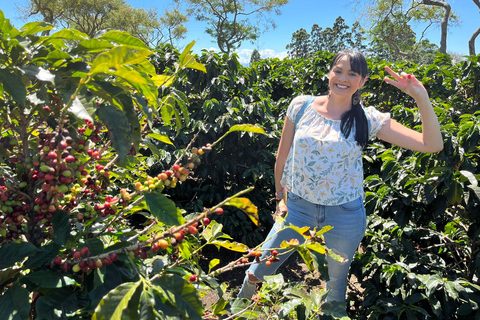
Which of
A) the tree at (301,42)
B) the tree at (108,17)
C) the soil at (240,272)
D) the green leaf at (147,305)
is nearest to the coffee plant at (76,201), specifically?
the green leaf at (147,305)

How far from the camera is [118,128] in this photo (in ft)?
2.66

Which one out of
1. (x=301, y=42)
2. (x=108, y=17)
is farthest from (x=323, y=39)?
(x=108, y=17)

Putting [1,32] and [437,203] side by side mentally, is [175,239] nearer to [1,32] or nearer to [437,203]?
[1,32]

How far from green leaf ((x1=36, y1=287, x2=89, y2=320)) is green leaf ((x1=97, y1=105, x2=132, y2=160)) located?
0.39m

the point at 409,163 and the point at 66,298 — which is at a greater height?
the point at 66,298

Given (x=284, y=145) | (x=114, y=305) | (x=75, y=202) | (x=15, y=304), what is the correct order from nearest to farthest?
(x=114, y=305) → (x=15, y=304) → (x=75, y=202) → (x=284, y=145)

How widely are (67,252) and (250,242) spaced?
3346 mm

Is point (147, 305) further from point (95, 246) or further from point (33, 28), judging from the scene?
point (33, 28)

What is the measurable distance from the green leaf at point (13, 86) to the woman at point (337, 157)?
153 cm

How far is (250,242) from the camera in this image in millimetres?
4172

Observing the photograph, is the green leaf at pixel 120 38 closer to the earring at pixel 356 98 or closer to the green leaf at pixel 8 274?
the green leaf at pixel 8 274

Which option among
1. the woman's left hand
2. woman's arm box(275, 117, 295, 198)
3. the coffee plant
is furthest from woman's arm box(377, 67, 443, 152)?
the coffee plant

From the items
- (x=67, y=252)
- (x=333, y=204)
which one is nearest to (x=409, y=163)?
(x=333, y=204)

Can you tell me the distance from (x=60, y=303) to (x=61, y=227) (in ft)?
0.67
